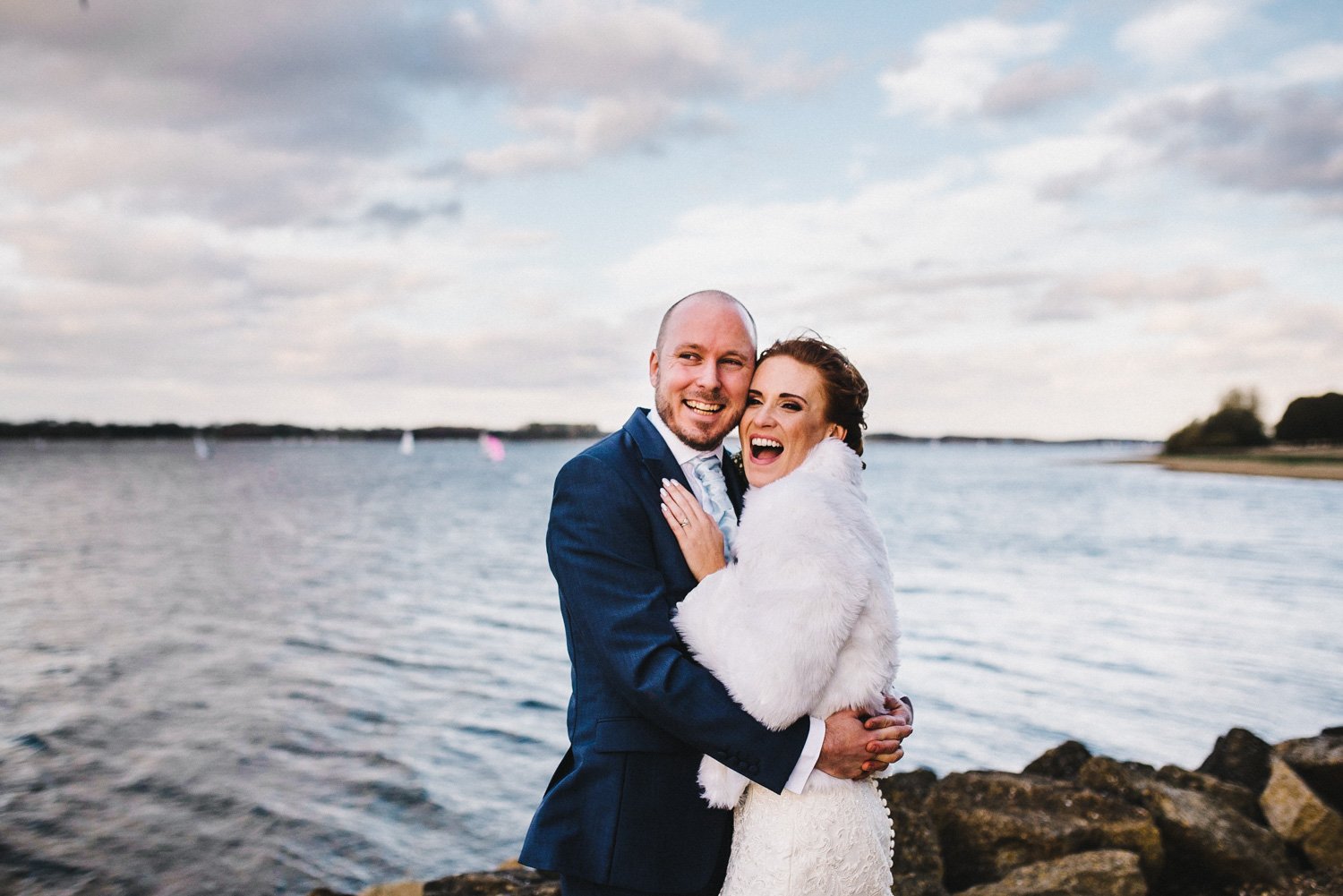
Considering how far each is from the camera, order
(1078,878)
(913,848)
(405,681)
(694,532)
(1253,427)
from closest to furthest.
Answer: (694,532), (1078,878), (913,848), (405,681), (1253,427)

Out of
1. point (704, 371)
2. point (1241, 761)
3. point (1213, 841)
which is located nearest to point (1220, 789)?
point (1241, 761)

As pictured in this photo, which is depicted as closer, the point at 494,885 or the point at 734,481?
the point at 734,481

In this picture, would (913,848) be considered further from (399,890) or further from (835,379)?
(835,379)

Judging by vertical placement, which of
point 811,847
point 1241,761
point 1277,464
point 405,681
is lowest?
point 405,681

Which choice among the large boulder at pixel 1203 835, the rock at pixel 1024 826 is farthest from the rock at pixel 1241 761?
the rock at pixel 1024 826

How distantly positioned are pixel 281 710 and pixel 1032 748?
31.6ft

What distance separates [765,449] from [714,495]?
0.27 m

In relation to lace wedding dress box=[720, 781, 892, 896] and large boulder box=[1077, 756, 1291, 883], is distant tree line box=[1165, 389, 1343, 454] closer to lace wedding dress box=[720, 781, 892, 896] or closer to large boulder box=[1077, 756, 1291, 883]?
large boulder box=[1077, 756, 1291, 883]

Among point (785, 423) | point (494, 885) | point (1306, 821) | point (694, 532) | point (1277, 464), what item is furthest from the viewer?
point (1277, 464)

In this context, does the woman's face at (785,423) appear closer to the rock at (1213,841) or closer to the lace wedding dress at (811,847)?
the lace wedding dress at (811,847)

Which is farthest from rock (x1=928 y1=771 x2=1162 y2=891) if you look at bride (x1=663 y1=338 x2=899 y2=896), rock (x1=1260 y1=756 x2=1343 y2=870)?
bride (x1=663 y1=338 x2=899 y2=896)

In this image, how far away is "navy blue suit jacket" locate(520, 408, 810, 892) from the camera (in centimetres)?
271

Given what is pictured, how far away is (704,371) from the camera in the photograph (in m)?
3.32

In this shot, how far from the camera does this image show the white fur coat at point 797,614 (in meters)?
2.67
